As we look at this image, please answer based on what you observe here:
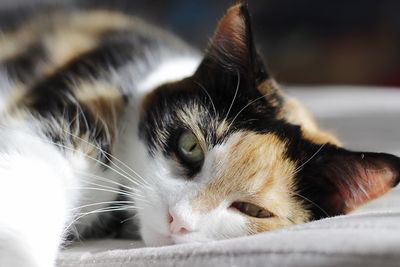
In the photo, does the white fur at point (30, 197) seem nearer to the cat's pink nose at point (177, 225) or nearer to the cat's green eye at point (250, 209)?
the cat's pink nose at point (177, 225)

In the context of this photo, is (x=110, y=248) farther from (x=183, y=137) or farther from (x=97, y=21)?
(x=97, y=21)

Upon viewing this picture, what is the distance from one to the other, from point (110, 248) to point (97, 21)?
95cm

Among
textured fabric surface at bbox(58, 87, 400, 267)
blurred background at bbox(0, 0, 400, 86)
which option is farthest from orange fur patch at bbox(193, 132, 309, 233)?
blurred background at bbox(0, 0, 400, 86)

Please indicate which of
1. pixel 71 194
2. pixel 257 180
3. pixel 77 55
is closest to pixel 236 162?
pixel 257 180

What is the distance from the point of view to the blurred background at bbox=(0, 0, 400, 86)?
2.87m

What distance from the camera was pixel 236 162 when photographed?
942mm

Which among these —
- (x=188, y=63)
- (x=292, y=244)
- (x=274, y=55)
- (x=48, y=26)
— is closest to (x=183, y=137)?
(x=292, y=244)

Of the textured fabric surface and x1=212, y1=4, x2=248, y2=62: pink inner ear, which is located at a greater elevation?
x1=212, y1=4, x2=248, y2=62: pink inner ear

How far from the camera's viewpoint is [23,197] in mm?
840

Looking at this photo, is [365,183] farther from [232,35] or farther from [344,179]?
[232,35]

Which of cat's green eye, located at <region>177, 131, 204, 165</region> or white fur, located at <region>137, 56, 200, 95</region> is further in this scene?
white fur, located at <region>137, 56, 200, 95</region>

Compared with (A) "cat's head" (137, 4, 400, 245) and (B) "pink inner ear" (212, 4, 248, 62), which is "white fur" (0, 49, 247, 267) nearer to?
(A) "cat's head" (137, 4, 400, 245)

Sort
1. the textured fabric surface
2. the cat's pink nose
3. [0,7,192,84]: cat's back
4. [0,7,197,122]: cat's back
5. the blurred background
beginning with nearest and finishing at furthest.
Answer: the textured fabric surface < the cat's pink nose < [0,7,197,122]: cat's back < [0,7,192,84]: cat's back < the blurred background


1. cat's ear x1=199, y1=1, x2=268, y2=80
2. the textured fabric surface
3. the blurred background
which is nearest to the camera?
the textured fabric surface
